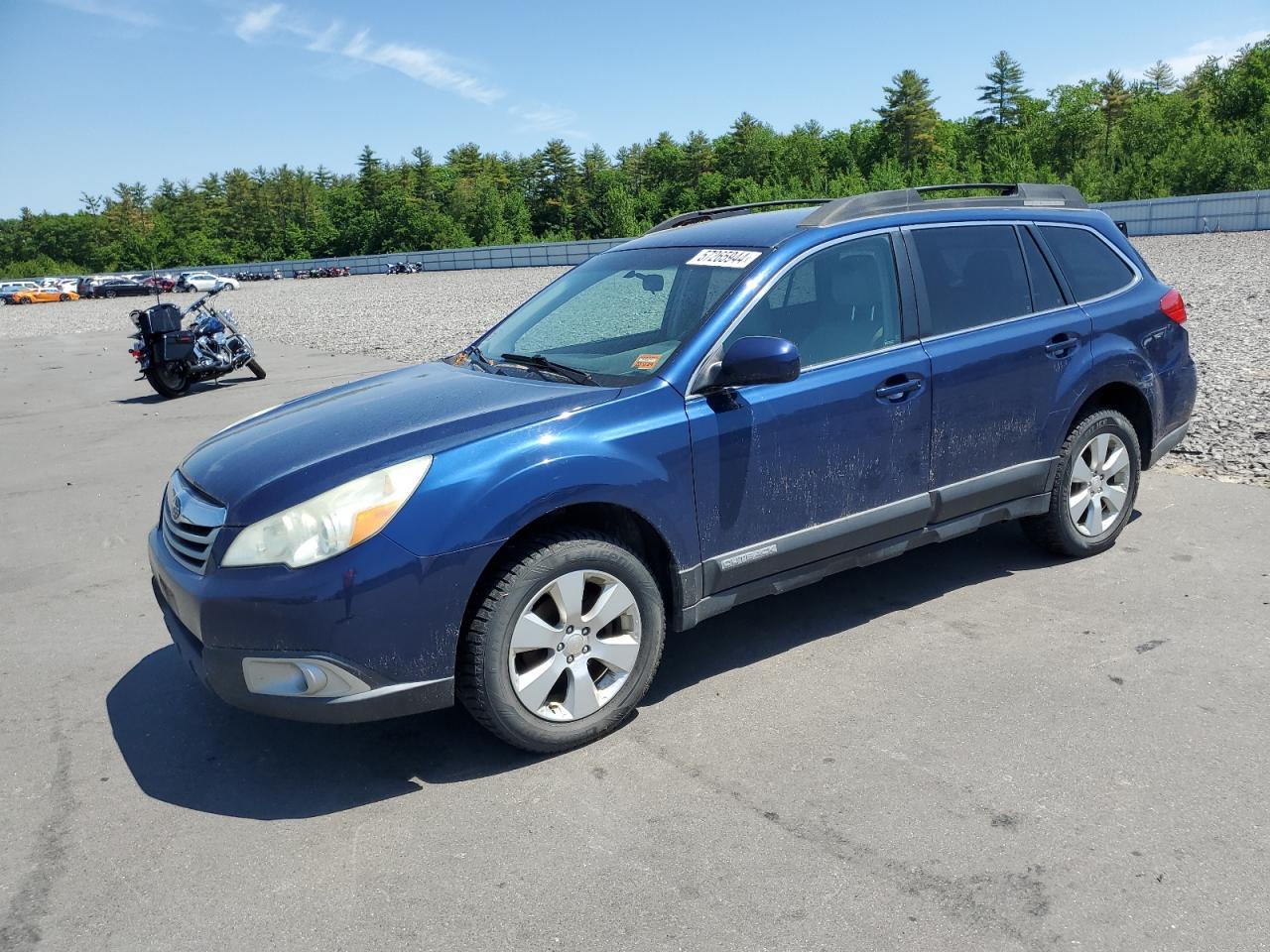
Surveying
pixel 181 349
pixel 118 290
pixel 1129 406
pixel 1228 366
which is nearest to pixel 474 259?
pixel 118 290

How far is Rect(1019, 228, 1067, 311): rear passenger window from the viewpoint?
5141mm

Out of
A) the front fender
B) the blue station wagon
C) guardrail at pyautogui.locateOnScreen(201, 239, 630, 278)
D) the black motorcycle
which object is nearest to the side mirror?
the blue station wagon

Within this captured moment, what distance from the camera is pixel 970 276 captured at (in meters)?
4.90

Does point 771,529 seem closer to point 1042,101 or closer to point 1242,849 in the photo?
point 1242,849

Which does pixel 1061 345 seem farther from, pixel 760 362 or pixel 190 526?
pixel 190 526

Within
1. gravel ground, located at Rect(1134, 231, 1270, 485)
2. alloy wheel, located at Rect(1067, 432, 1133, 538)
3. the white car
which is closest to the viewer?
alloy wheel, located at Rect(1067, 432, 1133, 538)

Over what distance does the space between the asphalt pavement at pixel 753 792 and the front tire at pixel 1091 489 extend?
0.17 meters

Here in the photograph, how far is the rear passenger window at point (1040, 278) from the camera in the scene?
5141 mm

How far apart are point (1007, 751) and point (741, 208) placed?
3.14 meters

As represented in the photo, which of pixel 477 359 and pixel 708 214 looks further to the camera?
pixel 708 214

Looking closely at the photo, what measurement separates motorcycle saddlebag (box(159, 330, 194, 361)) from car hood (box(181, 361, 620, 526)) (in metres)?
9.95

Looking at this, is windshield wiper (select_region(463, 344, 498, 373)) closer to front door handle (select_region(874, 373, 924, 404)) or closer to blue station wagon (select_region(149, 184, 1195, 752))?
blue station wagon (select_region(149, 184, 1195, 752))

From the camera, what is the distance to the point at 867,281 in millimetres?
4582

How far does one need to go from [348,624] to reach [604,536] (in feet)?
3.12
